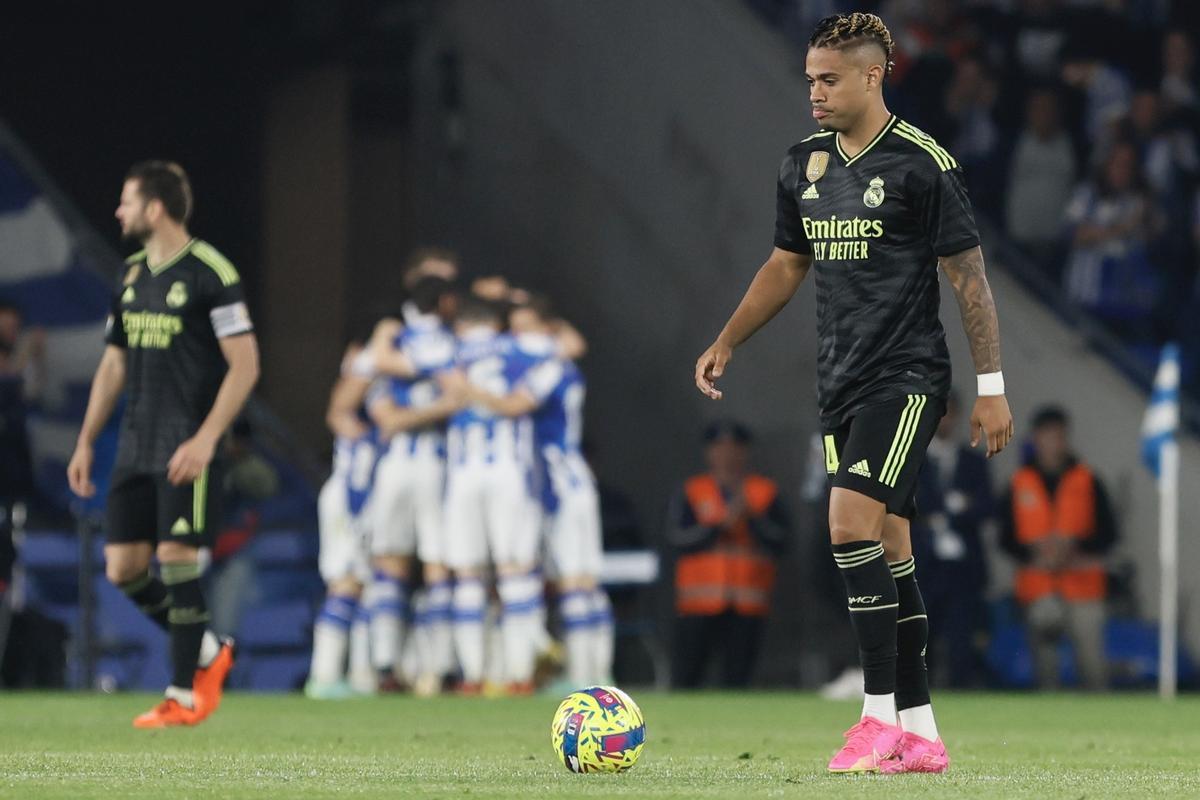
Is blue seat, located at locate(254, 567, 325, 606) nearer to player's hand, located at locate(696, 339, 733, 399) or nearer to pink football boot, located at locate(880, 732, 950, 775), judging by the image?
player's hand, located at locate(696, 339, 733, 399)

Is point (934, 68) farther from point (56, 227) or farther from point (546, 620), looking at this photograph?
point (56, 227)

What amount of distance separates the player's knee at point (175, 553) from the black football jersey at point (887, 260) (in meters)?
3.73

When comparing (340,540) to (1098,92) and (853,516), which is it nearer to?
(1098,92)

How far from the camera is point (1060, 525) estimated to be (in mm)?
16625

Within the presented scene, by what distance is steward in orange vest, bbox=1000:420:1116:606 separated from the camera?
54.5 ft

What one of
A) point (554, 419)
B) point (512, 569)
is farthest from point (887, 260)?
point (554, 419)

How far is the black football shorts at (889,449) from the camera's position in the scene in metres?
7.53

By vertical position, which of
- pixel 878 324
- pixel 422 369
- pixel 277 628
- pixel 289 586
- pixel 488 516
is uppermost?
pixel 422 369

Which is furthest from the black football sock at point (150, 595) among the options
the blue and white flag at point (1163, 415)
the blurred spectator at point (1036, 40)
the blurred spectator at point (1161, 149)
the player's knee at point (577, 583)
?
the blurred spectator at point (1036, 40)

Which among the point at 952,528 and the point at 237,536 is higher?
the point at 952,528

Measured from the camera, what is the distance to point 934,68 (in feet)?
65.4

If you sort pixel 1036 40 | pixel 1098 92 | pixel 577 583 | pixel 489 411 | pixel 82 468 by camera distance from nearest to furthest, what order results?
pixel 82 468 → pixel 489 411 → pixel 577 583 → pixel 1098 92 → pixel 1036 40

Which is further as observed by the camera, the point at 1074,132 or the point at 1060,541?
the point at 1074,132

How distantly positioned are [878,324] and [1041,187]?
1194cm
